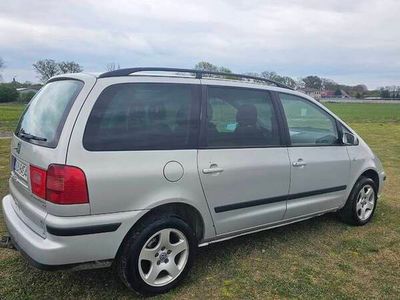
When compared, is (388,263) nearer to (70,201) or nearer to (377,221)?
(377,221)

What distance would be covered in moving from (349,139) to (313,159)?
85cm

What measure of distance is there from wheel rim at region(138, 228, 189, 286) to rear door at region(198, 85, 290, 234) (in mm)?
407

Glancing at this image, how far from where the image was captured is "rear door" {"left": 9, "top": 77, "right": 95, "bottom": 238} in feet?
9.89

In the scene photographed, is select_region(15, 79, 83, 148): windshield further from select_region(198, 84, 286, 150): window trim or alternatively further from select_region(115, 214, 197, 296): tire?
select_region(198, 84, 286, 150): window trim

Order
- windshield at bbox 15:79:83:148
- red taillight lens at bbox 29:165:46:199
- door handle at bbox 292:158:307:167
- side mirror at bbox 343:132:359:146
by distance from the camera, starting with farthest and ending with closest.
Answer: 1. side mirror at bbox 343:132:359:146
2. door handle at bbox 292:158:307:167
3. windshield at bbox 15:79:83:148
4. red taillight lens at bbox 29:165:46:199

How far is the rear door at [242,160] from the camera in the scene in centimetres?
364

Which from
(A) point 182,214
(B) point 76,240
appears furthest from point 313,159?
(B) point 76,240

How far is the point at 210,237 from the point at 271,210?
0.76 meters

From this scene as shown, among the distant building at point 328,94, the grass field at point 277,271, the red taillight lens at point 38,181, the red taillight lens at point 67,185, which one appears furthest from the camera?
the distant building at point 328,94

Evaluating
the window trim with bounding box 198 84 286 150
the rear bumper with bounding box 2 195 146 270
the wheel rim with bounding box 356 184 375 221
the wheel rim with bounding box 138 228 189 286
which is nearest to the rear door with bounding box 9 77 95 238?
the rear bumper with bounding box 2 195 146 270

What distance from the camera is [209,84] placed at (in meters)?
3.78

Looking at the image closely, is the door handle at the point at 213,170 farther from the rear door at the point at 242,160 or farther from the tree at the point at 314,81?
the tree at the point at 314,81

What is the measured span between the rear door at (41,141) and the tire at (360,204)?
3.50 m

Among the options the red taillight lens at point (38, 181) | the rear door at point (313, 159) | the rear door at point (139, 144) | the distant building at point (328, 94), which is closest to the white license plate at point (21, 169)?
the red taillight lens at point (38, 181)
